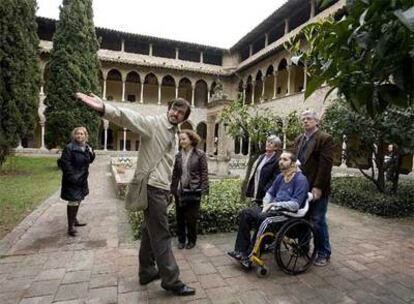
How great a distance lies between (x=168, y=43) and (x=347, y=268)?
101 feet

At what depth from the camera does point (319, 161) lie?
167 inches

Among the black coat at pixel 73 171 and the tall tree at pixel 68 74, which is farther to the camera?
the tall tree at pixel 68 74

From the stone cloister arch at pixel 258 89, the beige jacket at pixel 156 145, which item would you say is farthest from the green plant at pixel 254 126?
the stone cloister arch at pixel 258 89

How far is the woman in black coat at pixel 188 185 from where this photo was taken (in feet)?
15.8

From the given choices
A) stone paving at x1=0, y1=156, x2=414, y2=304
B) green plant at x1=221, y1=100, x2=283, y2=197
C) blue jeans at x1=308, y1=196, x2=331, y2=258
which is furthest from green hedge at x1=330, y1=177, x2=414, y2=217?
blue jeans at x1=308, y1=196, x2=331, y2=258

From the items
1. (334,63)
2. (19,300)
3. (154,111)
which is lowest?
(19,300)

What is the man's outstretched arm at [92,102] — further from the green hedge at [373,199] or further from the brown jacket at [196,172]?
the green hedge at [373,199]

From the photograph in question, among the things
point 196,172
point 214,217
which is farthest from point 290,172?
point 214,217

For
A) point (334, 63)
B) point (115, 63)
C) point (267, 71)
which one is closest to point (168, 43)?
point (115, 63)

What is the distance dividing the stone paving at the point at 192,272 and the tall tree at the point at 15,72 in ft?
26.3

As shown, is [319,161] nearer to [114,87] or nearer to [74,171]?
[74,171]

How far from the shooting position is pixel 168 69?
31297 millimetres

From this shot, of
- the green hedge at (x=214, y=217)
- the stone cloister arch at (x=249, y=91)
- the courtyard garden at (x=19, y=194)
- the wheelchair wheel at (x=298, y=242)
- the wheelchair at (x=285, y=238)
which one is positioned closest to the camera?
the wheelchair at (x=285, y=238)

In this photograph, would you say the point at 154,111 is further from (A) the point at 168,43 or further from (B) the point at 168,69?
(A) the point at 168,43
